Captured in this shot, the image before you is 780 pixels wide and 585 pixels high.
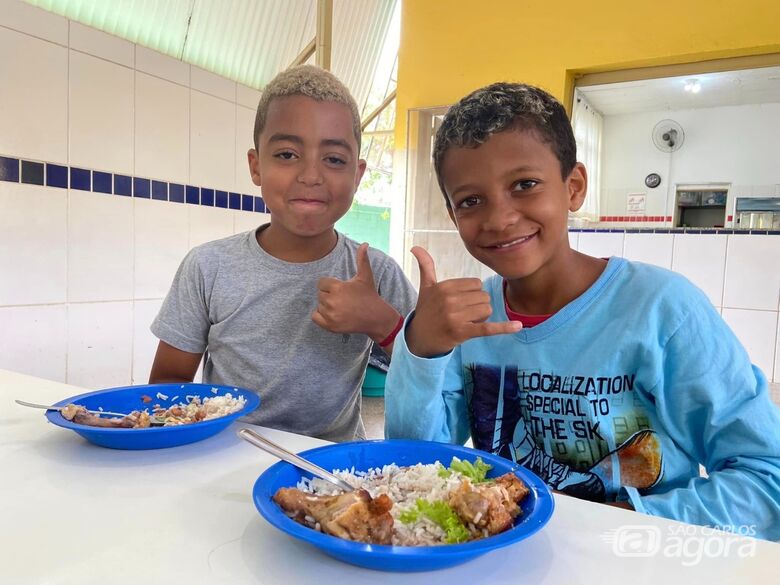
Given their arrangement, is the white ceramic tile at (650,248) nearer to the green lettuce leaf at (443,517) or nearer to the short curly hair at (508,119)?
the short curly hair at (508,119)

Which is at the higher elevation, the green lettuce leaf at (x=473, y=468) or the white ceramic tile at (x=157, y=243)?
the white ceramic tile at (x=157, y=243)

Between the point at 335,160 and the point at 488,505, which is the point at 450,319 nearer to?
the point at 488,505

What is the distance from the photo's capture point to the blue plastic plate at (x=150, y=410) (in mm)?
748

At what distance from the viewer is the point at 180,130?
2246mm

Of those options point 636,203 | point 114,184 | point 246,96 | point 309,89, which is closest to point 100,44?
point 114,184

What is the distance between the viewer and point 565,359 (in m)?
0.90

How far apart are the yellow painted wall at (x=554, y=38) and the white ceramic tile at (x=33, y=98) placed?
1.96m

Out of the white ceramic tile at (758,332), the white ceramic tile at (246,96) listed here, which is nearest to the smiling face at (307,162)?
the white ceramic tile at (246,96)

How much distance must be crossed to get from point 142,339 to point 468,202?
66.7 inches

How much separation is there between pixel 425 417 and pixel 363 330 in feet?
0.78

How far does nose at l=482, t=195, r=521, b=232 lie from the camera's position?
88 centimetres

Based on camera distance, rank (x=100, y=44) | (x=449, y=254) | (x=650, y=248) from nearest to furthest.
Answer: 1. (x=100, y=44)
2. (x=650, y=248)
3. (x=449, y=254)

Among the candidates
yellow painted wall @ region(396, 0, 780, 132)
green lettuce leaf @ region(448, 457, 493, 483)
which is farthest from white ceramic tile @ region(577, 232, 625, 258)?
green lettuce leaf @ region(448, 457, 493, 483)

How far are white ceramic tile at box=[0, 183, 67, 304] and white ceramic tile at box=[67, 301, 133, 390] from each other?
0.39 feet
